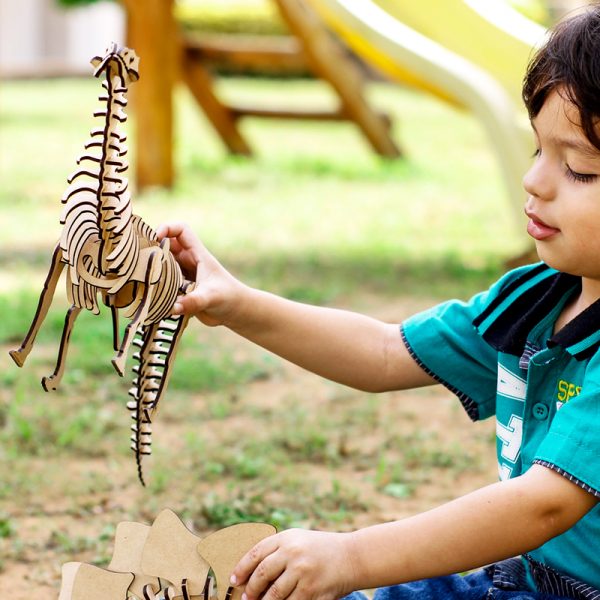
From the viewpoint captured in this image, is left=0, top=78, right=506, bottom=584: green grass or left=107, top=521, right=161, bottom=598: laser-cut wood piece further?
left=0, top=78, right=506, bottom=584: green grass

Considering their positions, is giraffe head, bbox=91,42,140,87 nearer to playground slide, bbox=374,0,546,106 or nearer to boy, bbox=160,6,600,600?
boy, bbox=160,6,600,600

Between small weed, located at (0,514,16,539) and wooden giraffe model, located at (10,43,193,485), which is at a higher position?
wooden giraffe model, located at (10,43,193,485)

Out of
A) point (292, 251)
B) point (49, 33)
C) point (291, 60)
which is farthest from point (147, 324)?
point (49, 33)

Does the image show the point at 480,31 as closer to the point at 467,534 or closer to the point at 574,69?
the point at 574,69

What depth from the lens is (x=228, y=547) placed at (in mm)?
1571

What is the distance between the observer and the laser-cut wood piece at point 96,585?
161 cm

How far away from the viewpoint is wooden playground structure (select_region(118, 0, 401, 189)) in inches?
268

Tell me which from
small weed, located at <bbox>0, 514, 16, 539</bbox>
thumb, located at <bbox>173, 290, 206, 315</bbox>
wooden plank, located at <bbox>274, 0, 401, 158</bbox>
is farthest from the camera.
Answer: wooden plank, located at <bbox>274, 0, 401, 158</bbox>

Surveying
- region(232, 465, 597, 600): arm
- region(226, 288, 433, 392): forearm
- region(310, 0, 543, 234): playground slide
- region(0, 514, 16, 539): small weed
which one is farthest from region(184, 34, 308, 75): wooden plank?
region(232, 465, 597, 600): arm

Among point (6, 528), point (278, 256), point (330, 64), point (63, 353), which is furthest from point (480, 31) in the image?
point (63, 353)

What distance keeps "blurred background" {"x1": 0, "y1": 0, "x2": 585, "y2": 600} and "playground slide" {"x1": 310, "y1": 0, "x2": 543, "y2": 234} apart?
1 centimetres

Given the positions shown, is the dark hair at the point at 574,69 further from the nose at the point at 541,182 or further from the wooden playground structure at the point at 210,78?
the wooden playground structure at the point at 210,78

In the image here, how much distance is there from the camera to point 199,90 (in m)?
8.42

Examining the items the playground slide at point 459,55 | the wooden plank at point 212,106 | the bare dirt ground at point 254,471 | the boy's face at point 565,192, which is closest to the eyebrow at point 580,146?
the boy's face at point 565,192
